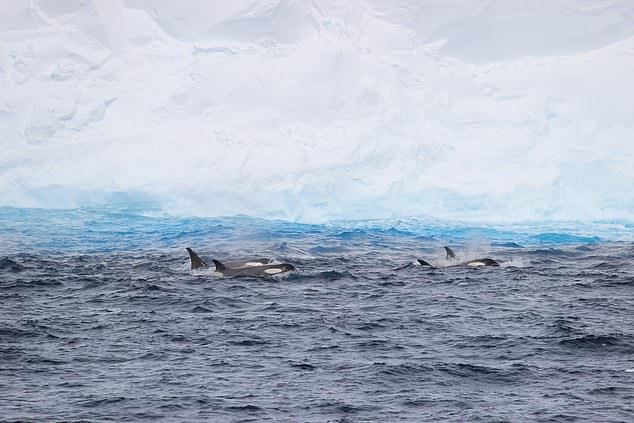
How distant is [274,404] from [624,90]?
4281 centimetres

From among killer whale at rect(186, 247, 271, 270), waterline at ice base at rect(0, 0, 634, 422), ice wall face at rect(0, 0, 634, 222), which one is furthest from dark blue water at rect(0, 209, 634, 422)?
ice wall face at rect(0, 0, 634, 222)

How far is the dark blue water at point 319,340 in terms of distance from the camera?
10.3 m

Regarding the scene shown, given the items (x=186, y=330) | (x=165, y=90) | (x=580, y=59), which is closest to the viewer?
(x=186, y=330)

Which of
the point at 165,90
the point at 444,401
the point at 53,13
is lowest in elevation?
the point at 444,401

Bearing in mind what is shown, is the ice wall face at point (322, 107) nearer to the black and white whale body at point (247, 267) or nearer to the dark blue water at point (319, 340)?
the dark blue water at point (319, 340)

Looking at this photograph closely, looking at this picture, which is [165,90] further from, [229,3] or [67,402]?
[67,402]

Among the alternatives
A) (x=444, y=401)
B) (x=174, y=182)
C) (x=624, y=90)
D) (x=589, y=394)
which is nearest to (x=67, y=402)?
(x=444, y=401)

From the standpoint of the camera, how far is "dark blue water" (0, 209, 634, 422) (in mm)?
10328

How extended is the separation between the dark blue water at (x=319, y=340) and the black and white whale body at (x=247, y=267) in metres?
0.45

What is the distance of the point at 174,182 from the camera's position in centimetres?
4209

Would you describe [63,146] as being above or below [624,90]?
below

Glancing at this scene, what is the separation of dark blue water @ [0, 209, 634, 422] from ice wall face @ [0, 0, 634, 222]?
51.3ft

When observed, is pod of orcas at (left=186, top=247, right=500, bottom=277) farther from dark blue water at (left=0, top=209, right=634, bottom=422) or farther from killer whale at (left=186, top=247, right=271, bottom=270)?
dark blue water at (left=0, top=209, right=634, bottom=422)

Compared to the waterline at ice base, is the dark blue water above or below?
below
